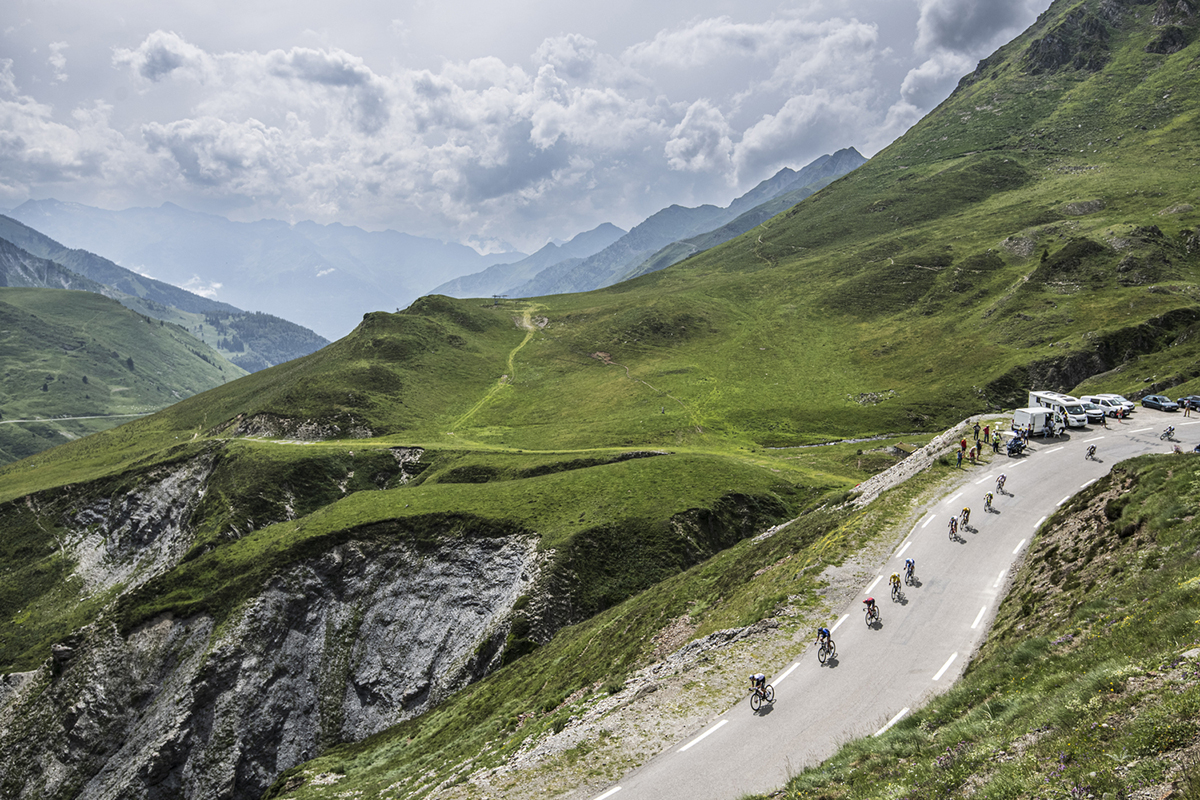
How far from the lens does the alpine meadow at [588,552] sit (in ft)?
63.1

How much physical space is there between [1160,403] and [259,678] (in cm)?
10220

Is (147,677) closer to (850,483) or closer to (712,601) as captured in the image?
(712,601)

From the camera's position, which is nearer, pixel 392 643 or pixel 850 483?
pixel 392 643

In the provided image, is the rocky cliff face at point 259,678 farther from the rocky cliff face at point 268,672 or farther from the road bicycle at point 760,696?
the road bicycle at point 760,696

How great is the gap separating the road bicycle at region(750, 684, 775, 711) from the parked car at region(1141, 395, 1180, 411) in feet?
202

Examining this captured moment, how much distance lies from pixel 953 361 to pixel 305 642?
141924 mm

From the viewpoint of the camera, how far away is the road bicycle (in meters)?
25.0

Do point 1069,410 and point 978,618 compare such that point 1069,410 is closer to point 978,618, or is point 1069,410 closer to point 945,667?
point 978,618

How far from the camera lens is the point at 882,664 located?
27.0 m

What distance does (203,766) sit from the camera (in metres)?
57.9

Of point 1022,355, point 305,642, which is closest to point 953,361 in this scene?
point 1022,355

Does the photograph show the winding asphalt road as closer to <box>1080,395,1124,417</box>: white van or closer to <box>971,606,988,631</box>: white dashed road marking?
Answer: <box>971,606,988,631</box>: white dashed road marking

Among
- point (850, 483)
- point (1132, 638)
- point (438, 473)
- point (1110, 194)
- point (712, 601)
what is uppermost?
point (1110, 194)

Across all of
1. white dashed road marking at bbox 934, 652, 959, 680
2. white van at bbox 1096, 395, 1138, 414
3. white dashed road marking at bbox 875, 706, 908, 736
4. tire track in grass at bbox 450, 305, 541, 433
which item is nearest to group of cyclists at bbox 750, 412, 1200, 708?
white dashed road marking at bbox 934, 652, 959, 680
